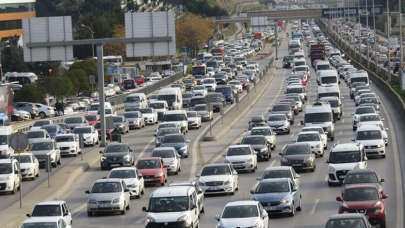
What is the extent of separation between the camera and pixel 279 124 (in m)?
66.1

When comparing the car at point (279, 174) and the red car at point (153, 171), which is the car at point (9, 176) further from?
the car at point (279, 174)

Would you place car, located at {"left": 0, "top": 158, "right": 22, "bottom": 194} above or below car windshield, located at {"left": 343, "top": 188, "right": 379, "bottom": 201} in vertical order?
below

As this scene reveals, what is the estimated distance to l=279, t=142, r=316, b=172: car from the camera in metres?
47.7

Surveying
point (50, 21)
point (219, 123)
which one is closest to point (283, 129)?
point (219, 123)

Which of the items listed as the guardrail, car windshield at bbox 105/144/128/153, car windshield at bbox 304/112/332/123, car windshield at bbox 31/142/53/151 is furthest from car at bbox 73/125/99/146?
car windshield at bbox 304/112/332/123

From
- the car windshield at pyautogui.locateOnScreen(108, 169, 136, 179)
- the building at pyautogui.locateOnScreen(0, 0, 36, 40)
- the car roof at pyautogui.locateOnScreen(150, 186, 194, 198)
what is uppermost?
the building at pyautogui.locateOnScreen(0, 0, 36, 40)

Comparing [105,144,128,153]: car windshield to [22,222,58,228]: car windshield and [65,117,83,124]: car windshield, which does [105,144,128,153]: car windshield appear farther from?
[22,222,58,228]: car windshield

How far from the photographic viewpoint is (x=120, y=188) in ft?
128

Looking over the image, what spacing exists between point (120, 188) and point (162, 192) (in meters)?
4.47

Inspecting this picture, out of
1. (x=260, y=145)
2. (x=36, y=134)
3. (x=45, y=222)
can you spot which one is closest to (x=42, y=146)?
(x=36, y=134)

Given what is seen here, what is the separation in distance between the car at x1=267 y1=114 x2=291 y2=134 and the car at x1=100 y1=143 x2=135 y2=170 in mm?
14193

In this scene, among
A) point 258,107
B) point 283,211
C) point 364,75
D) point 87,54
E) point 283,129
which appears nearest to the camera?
point 283,211

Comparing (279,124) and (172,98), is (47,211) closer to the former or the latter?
(279,124)

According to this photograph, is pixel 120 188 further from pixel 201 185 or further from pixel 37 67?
pixel 37 67
